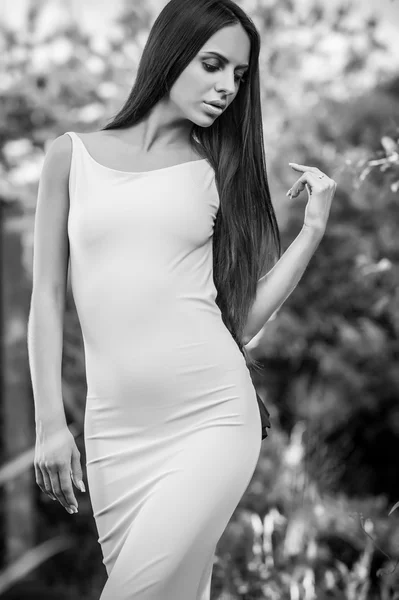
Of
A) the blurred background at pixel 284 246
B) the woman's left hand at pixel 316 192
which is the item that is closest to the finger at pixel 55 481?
the woman's left hand at pixel 316 192

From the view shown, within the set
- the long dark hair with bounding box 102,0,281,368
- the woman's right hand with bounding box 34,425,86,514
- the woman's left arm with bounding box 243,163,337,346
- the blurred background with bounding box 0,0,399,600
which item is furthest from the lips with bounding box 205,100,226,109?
the blurred background with bounding box 0,0,399,600

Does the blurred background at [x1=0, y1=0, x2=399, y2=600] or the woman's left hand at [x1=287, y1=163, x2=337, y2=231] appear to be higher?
the woman's left hand at [x1=287, y1=163, x2=337, y2=231]

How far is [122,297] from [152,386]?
0.61 feet

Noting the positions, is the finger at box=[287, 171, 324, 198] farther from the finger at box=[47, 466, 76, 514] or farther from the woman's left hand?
the finger at box=[47, 466, 76, 514]

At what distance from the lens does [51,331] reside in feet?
6.42

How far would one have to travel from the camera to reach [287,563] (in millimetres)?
3725

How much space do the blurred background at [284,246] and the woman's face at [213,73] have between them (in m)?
2.41

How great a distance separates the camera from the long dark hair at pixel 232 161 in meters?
2.06

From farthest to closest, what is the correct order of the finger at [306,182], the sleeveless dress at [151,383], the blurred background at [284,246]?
1. the blurred background at [284,246]
2. the finger at [306,182]
3. the sleeveless dress at [151,383]

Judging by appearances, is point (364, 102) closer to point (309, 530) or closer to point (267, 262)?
point (309, 530)

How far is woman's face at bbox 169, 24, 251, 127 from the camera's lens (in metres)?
1.98

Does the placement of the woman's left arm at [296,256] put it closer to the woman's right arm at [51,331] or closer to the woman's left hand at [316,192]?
the woman's left hand at [316,192]

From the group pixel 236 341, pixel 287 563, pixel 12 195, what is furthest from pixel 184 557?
pixel 12 195

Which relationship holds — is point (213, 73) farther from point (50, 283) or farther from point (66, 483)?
point (66, 483)
